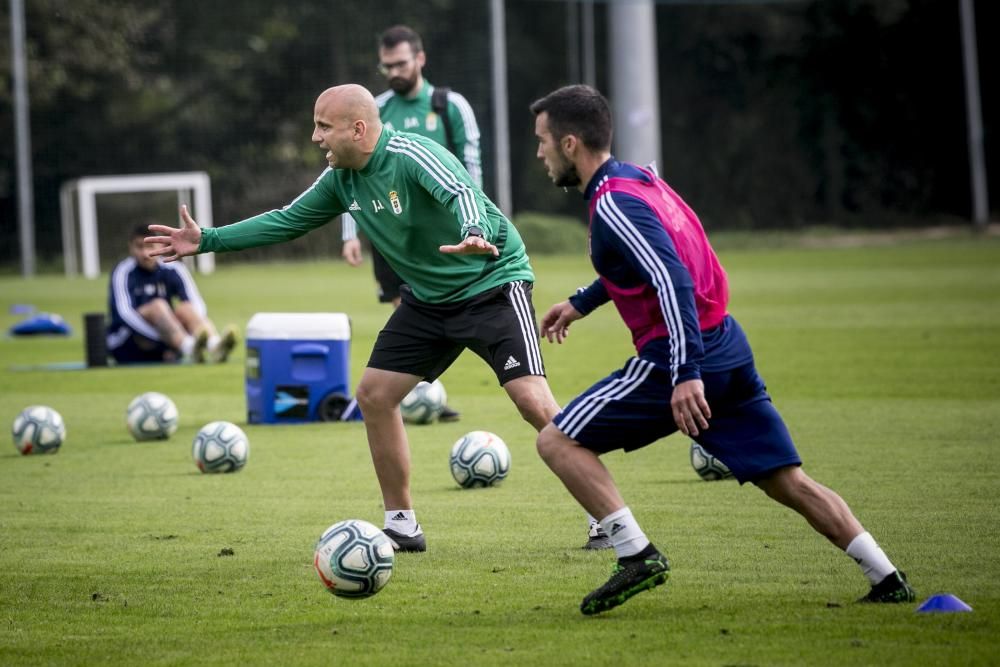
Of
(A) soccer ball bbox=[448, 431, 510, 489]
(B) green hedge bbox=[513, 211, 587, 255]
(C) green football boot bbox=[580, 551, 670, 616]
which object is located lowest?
(B) green hedge bbox=[513, 211, 587, 255]

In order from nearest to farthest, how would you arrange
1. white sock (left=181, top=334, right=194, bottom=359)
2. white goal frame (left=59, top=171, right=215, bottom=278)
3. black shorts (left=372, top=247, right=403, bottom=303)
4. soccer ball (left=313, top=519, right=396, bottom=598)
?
soccer ball (left=313, top=519, right=396, bottom=598) → black shorts (left=372, top=247, right=403, bottom=303) → white sock (left=181, top=334, right=194, bottom=359) → white goal frame (left=59, top=171, right=215, bottom=278)

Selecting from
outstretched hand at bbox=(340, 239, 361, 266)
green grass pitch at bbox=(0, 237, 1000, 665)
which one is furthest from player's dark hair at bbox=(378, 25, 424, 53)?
green grass pitch at bbox=(0, 237, 1000, 665)

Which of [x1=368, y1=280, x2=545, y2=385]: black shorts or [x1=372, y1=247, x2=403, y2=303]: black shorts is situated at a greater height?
[x1=368, y1=280, x2=545, y2=385]: black shorts

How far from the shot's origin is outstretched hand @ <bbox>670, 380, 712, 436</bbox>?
5.42m

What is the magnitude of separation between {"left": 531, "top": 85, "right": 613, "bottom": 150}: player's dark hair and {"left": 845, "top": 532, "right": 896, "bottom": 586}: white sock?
169cm

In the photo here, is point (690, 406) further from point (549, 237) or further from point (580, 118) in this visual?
point (549, 237)

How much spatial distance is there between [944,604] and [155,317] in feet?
40.5

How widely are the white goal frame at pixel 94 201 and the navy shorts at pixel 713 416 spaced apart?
27560 millimetres

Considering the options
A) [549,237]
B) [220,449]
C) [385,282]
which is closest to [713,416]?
[220,449]

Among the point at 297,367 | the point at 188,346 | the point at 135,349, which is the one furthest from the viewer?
the point at 135,349

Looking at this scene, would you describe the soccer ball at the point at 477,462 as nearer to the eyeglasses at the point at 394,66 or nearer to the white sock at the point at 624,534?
the white sock at the point at 624,534

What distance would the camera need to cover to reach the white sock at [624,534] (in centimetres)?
569

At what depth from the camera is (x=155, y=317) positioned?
16.7 meters

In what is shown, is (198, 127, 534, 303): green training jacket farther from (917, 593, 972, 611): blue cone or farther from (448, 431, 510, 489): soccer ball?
(917, 593, 972, 611): blue cone
